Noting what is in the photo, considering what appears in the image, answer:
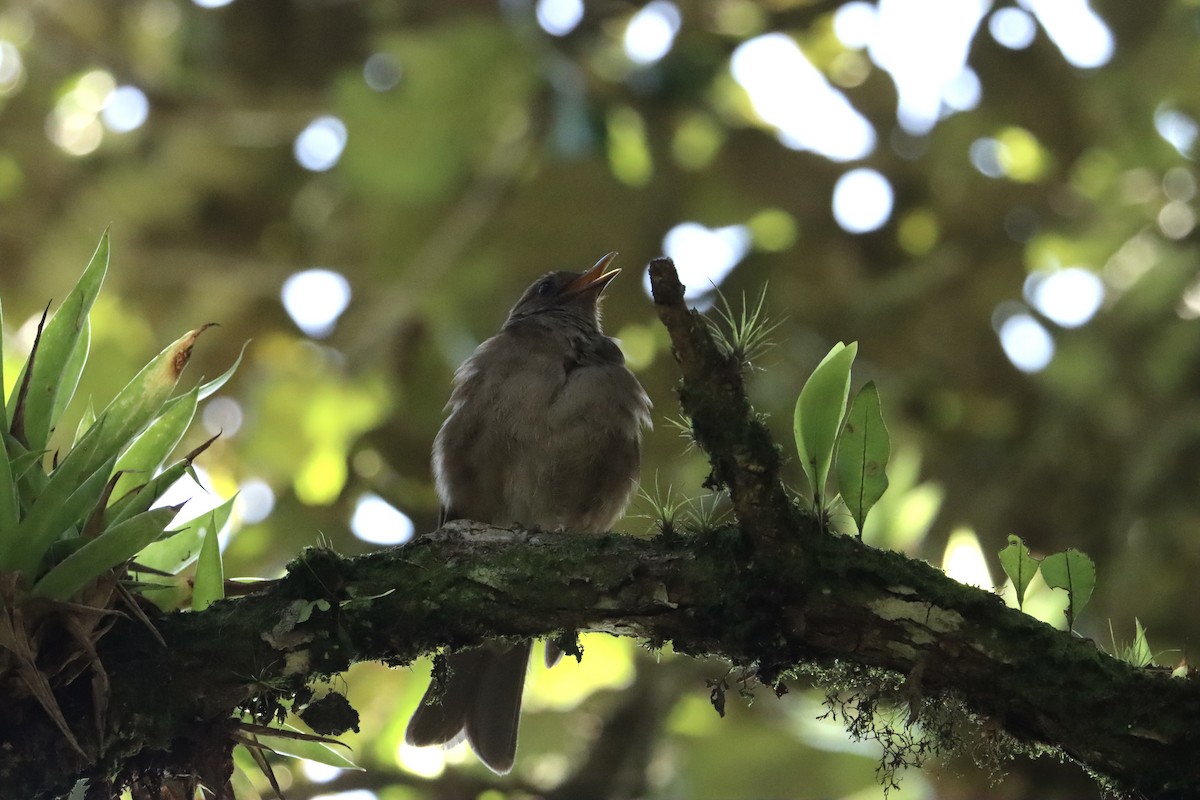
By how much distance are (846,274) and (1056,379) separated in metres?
1.34

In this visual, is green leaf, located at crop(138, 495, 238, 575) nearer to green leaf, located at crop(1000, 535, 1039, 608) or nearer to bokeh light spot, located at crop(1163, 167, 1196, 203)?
green leaf, located at crop(1000, 535, 1039, 608)

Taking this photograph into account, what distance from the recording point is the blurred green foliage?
6465mm

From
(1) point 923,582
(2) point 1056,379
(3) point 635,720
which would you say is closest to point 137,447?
(1) point 923,582

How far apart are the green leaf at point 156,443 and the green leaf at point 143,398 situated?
10cm

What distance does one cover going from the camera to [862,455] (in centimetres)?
260

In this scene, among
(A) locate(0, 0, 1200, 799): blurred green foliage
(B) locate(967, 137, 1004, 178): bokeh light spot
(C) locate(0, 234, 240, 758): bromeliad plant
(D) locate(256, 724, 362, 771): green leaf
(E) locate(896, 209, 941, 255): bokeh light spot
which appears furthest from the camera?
(E) locate(896, 209, 941, 255): bokeh light spot

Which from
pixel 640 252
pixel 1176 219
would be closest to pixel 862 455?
pixel 640 252

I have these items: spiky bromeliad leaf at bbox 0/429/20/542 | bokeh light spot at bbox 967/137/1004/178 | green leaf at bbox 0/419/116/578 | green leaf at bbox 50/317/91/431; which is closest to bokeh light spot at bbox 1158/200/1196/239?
bokeh light spot at bbox 967/137/1004/178

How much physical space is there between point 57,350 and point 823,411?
5.78 feet

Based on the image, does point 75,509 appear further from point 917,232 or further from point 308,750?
point 917,232

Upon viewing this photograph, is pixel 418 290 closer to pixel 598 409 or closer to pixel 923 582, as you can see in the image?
pixel 598 409

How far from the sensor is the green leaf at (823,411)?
2.58m

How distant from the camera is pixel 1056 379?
23.2 ft

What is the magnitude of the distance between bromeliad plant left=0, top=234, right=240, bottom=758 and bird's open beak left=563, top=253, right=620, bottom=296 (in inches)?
116
